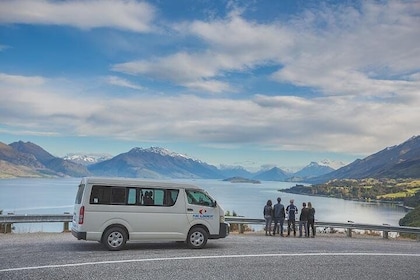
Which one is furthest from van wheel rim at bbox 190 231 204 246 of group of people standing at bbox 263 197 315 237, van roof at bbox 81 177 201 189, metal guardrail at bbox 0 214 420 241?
group of people standing at bbox 263 197 315 237

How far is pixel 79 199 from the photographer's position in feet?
45.1

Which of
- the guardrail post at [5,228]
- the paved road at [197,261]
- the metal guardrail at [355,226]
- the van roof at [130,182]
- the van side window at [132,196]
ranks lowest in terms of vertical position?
the paved road at [197,261]

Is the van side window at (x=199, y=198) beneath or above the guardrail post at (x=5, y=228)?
above

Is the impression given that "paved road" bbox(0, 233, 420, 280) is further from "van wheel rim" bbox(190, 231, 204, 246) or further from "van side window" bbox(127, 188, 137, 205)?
"van side window" bbox(127, 188, 137, 205)

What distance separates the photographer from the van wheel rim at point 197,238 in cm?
1441

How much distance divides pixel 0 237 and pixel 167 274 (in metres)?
9.43

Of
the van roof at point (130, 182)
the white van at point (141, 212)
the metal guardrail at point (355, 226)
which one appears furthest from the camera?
the metal guardrail at point (355, 226)

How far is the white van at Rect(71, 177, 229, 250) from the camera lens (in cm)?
1328

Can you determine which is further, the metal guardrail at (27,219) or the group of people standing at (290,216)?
the group of people standing at (290,216)

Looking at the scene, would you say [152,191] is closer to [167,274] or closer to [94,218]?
[94,218]

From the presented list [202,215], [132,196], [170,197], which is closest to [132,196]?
[132,196]

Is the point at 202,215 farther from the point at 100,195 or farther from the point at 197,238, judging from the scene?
the point at 100,195

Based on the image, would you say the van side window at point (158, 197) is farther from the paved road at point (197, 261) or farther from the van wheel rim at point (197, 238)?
the paved road at point (197, 261)

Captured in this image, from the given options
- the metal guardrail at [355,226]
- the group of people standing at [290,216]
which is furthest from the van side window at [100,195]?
the group of people standing at [290,216]
